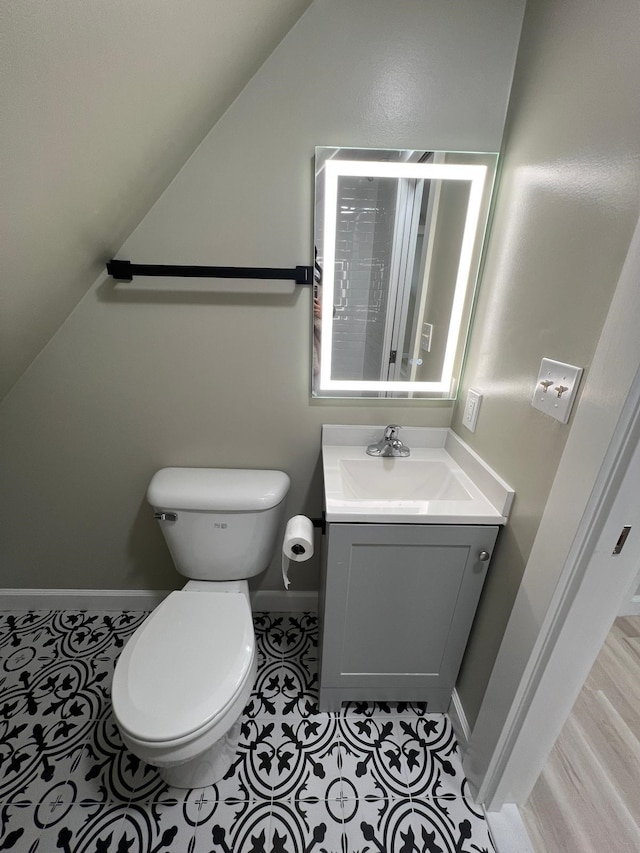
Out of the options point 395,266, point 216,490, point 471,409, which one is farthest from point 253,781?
point 395,266

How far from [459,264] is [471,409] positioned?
0.48 m

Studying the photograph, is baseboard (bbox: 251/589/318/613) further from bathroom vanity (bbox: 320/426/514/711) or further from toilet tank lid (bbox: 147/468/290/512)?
toilet tank lid (bbox: 147/468/290/512)

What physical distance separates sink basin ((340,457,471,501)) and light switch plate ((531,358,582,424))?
475 millimetres

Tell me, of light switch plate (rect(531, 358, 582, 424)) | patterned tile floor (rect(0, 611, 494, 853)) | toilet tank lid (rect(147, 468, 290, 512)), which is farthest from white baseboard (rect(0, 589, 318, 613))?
light switch plate (rect(531, 358, 582, 424))

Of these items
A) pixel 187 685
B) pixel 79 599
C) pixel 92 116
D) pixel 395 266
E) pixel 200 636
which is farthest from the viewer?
pixel 79 599

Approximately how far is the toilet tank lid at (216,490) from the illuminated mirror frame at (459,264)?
407 millimetres

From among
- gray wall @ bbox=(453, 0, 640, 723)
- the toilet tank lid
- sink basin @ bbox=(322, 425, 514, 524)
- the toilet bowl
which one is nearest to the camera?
gray wall @ bbox=(453, 0, 640, 723)

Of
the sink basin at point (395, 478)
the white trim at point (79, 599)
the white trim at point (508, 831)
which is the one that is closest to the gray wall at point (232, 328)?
the white trim at point (79, 599)

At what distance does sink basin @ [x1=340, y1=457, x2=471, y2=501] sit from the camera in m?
1.25

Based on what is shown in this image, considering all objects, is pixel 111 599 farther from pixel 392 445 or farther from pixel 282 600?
pixel 392 445

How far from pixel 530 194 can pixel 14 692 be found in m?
2.35

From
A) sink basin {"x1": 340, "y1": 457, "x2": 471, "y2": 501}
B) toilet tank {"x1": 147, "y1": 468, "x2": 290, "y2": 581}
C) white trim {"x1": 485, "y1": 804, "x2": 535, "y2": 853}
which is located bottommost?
white trim {"x1": 485, "y1": 804, "x2": 535, "y2": 853}

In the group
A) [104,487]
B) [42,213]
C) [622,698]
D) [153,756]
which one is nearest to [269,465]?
[104,487]

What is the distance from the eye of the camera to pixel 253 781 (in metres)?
1.09
